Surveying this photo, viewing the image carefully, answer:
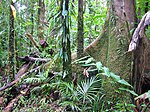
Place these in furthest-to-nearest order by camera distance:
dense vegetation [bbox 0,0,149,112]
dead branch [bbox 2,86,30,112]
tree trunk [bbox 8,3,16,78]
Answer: tree trunk [bbox 8,3,16,78] < dead branch [bbox 2,86,30,112] < dense vegetation [bbox 0,0,149,112]

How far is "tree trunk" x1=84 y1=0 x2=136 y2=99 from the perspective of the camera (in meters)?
4.18

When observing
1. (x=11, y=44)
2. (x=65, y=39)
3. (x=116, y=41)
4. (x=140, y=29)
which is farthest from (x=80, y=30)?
(x=11, y=44)

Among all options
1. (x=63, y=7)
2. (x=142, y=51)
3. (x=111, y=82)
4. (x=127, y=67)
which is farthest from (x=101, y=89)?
(x=63, y=7)

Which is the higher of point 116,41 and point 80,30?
point 80,30

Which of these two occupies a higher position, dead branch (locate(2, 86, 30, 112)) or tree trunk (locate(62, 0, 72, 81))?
tree trunk (locate(62, 0, 72, 81))

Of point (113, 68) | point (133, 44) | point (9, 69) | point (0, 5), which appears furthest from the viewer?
point (0, 5)

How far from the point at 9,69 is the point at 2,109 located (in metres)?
0.91

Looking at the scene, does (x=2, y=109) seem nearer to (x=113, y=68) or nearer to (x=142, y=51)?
(x=113, y=68)

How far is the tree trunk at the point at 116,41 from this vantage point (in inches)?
164

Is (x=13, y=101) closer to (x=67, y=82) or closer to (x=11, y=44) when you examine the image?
→ (x=11, y=44)

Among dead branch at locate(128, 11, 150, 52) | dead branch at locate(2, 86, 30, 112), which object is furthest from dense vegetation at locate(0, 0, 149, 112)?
dead branch at locate(128, 11, 150, 52)

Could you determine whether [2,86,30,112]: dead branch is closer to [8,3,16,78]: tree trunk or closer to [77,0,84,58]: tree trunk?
[8,3,16,78]: tree trunk

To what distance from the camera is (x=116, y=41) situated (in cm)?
433

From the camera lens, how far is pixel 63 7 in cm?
394
